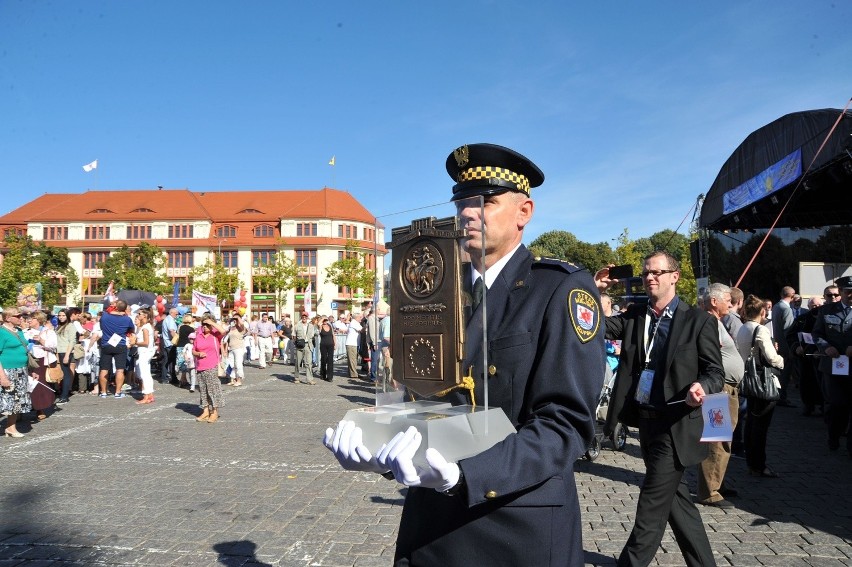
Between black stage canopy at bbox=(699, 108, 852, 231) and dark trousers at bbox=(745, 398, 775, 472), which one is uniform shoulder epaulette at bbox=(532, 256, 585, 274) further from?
black stage canopy at bbox=(699, 108, 852, 231)

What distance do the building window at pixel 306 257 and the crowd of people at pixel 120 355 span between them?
193ft

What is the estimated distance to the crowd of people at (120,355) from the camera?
9797 mm

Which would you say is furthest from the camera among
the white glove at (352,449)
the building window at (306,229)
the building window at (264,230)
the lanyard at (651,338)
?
the building window at (264,230)

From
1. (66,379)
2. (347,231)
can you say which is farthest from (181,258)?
(66,379)

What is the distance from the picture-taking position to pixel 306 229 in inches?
3233

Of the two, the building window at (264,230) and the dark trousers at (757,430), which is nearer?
the dark trousers at (757,430)

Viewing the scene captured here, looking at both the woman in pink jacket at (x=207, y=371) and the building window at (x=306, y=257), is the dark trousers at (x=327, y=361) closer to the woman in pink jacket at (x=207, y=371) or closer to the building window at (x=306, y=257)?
the woman in pink jacket at (x=207, y=371)

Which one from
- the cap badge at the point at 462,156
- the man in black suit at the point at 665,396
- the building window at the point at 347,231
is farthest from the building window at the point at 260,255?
the cap badge at the point at 462,156

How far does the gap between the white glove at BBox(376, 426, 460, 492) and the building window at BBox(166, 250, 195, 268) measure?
85.7 metres

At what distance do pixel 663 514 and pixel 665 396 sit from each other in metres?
0.75

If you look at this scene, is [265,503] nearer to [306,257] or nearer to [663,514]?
[663,514]

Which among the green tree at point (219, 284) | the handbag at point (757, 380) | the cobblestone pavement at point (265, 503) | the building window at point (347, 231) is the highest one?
the building window at point (347, 231)

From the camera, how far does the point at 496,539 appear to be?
179cm

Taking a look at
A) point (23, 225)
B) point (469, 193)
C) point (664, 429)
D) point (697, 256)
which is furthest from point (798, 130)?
point (23, 225)
